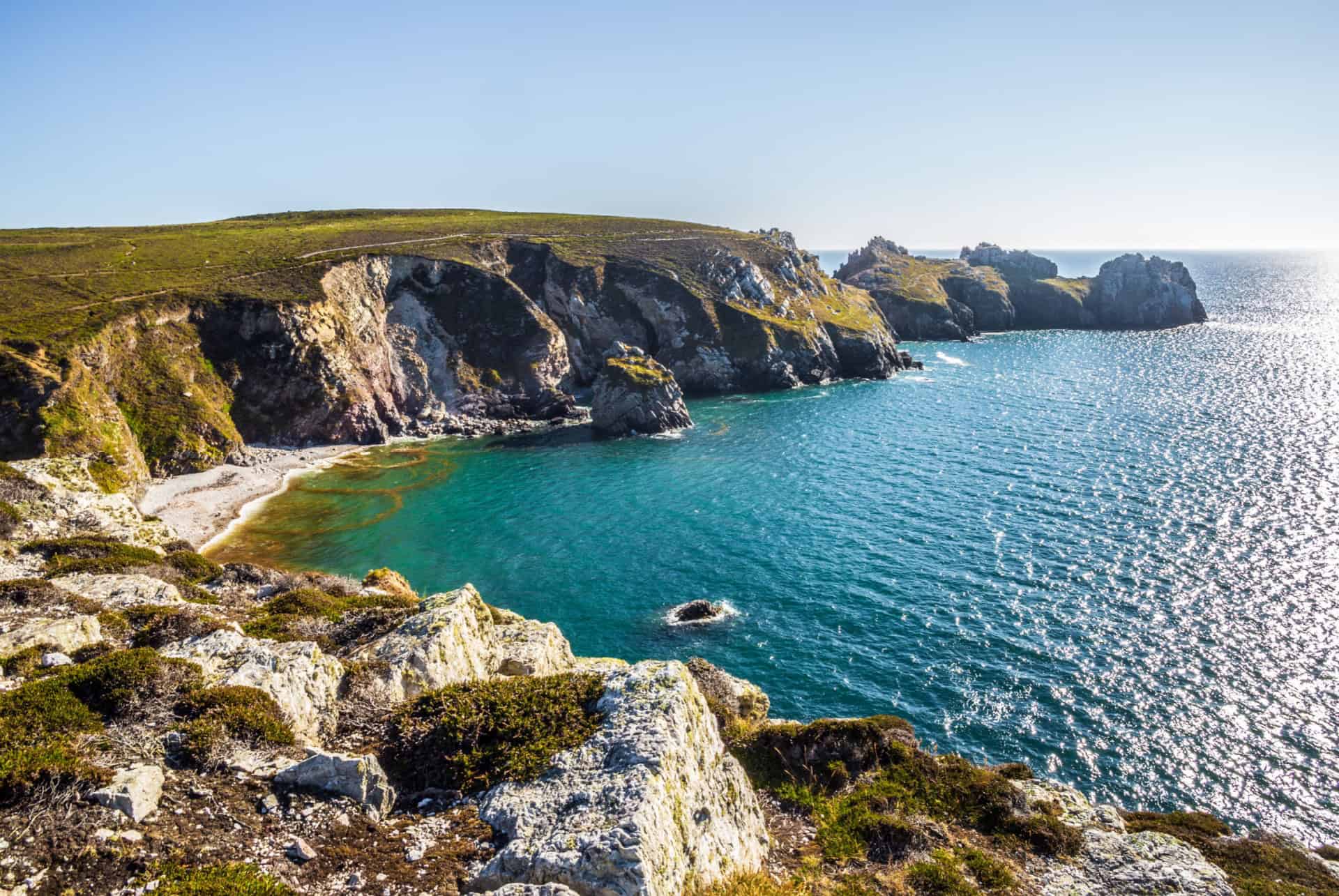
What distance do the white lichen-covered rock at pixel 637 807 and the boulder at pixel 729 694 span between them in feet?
32.9

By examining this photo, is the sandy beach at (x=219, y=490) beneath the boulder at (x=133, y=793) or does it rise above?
beneath

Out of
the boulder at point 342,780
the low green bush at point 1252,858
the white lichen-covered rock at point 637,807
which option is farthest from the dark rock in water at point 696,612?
the boulder at point 342,780

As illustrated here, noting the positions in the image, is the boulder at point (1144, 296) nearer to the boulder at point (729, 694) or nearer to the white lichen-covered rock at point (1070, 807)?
the white lichen-covered rock at point (1070, 807)

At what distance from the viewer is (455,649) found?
21953 mm

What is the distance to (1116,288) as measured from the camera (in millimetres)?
193500

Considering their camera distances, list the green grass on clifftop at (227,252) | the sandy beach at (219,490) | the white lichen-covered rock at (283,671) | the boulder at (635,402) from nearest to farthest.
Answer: the white lichen-covered rock at (283,671), the sandy beach at (219,490), the green grass on clifftop at (227,252), the boulder at (635,402)

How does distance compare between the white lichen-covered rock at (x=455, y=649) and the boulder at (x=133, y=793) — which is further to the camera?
the white lichen-covered rock at (x=455, y=649)

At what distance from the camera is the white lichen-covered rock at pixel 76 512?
119 feet

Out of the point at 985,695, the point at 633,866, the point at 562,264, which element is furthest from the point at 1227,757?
the point at 562,264

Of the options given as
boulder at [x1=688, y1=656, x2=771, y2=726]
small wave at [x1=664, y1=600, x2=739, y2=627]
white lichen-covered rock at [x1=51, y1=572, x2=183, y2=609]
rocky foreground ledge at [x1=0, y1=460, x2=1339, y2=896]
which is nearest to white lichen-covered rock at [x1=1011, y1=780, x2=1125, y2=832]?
rocky foreground ledge at [x1=0, y1=460, x2=1339, y2=896]

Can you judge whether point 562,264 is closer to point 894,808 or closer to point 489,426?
point 489,426

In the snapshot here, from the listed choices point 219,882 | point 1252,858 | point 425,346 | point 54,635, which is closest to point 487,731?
point 219,882

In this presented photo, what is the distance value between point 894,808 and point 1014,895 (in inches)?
153

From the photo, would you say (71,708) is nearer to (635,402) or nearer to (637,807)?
(637,807)
